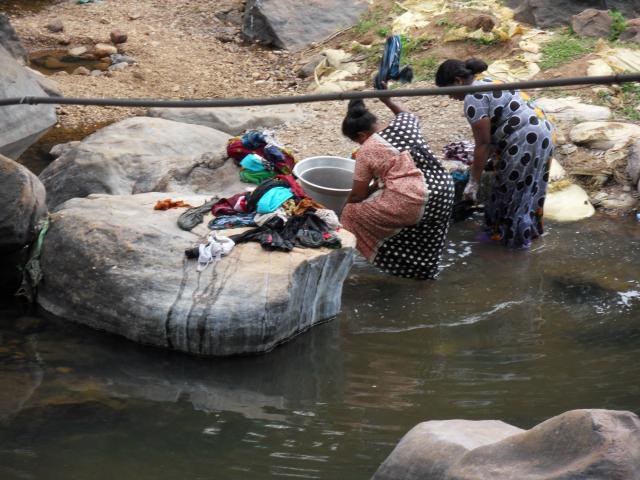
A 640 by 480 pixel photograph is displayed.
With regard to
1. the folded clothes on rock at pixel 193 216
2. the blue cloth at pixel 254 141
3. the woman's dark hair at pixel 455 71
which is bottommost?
the folded clothes on rock at pixel 193 216

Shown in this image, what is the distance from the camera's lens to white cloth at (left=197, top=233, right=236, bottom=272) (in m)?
5.92

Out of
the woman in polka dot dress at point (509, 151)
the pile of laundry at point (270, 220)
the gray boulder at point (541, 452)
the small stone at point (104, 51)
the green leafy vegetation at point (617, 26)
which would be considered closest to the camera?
the gray boulder at point (541, 452)

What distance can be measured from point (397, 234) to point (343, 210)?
42cm

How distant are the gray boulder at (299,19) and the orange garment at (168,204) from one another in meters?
6.51

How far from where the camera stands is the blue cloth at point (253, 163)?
736cm

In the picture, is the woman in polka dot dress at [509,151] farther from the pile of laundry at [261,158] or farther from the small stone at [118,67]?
the small stone at [118,67]

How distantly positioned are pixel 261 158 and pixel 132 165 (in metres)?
1.47

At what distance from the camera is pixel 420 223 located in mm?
6742

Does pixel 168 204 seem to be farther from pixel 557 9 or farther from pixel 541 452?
pixel 557 9

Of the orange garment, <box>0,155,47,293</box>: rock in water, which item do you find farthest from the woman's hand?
<box>0,155,47,293</box>: rock in water

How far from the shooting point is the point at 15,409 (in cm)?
527

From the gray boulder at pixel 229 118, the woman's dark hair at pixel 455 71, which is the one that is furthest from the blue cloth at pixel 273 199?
the gray boulder at pixel 229 118

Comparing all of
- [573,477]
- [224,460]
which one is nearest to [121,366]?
[224,460]

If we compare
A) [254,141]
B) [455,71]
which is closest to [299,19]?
[254,141]
